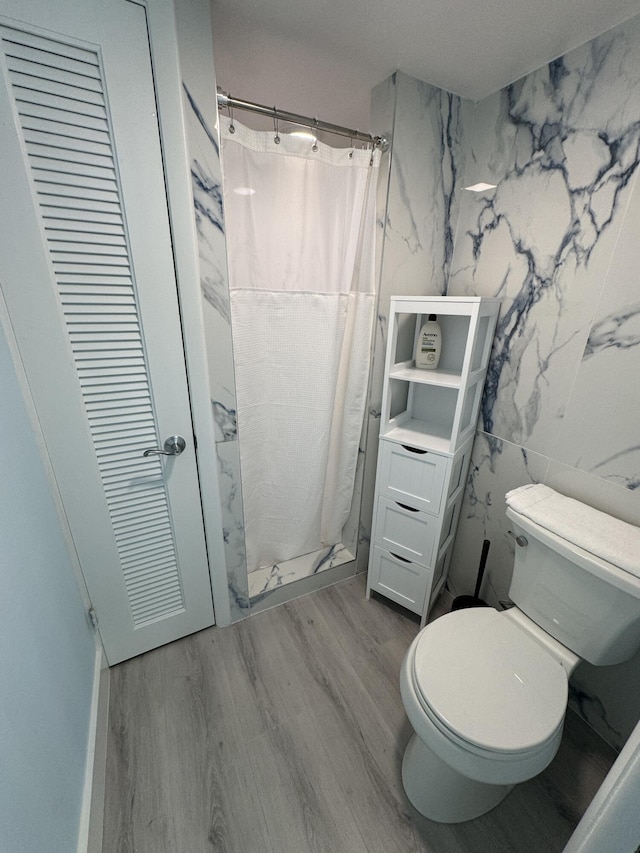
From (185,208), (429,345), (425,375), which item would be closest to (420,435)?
(425,375)

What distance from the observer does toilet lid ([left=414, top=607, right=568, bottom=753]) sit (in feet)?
2.75

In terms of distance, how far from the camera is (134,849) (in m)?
0.94

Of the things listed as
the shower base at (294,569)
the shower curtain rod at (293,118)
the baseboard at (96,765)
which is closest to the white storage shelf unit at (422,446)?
the shower base at (294,569)

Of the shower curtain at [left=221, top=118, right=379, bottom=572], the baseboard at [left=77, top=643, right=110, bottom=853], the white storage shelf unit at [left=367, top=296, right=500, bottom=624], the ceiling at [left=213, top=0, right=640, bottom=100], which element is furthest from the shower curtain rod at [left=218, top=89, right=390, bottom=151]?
the baseboard at [left=77, top=643, right=110, bottom=853]

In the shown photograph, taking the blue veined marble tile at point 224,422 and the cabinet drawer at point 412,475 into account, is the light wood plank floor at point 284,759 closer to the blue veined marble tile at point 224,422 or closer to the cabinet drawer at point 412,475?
the cabinet drawer at point 412,475

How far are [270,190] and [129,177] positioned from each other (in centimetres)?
47

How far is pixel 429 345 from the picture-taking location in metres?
1.44

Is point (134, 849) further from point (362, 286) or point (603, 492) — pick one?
point (362, 286)

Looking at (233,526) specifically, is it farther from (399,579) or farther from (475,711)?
(475,711)

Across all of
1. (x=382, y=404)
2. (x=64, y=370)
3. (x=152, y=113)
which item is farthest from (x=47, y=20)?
(x=382, y=404)

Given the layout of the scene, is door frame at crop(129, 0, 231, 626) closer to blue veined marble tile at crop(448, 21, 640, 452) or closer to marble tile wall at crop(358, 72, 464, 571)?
marble tile wall at crop(358, 72, 464, 571)

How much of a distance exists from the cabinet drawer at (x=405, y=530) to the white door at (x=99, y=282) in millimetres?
789

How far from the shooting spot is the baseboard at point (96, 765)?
0.91 metres

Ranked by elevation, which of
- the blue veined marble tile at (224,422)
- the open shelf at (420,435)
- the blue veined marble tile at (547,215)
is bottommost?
the open shelf at (420,435)
